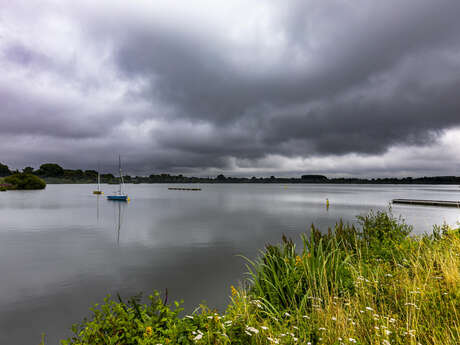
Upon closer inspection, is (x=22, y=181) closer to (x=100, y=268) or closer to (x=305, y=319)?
(x=100, y=268)

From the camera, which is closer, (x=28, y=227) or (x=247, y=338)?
(x=247, y=338)

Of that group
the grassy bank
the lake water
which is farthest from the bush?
the grassy bank

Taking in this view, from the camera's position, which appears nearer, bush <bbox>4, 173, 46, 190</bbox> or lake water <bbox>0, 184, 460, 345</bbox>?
lake water <bbox>0, 184, 460, 345</bbox>

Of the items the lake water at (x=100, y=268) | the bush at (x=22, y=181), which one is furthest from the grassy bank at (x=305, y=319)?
the bush at (x=22, y=181)

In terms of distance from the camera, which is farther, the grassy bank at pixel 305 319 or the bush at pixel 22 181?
the bush at pixel 22 181

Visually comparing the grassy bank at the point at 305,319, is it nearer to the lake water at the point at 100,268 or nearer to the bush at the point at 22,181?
the lake water at the point at 100,268

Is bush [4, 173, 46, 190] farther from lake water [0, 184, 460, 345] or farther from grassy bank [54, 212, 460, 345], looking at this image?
grassy bank [54, 212, 460, 345]

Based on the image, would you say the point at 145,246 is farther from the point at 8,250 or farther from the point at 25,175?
the point at 25,175

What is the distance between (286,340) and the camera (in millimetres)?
3971

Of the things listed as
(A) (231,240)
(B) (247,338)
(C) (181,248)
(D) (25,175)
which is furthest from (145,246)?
(D) (25,175)

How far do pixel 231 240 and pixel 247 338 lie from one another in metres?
19.5

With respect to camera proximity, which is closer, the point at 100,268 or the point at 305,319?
the point at 305,319

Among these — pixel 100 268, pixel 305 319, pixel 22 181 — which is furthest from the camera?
pixel 22 181

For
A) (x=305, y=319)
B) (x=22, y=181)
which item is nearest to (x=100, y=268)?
(x=305, y=319)
